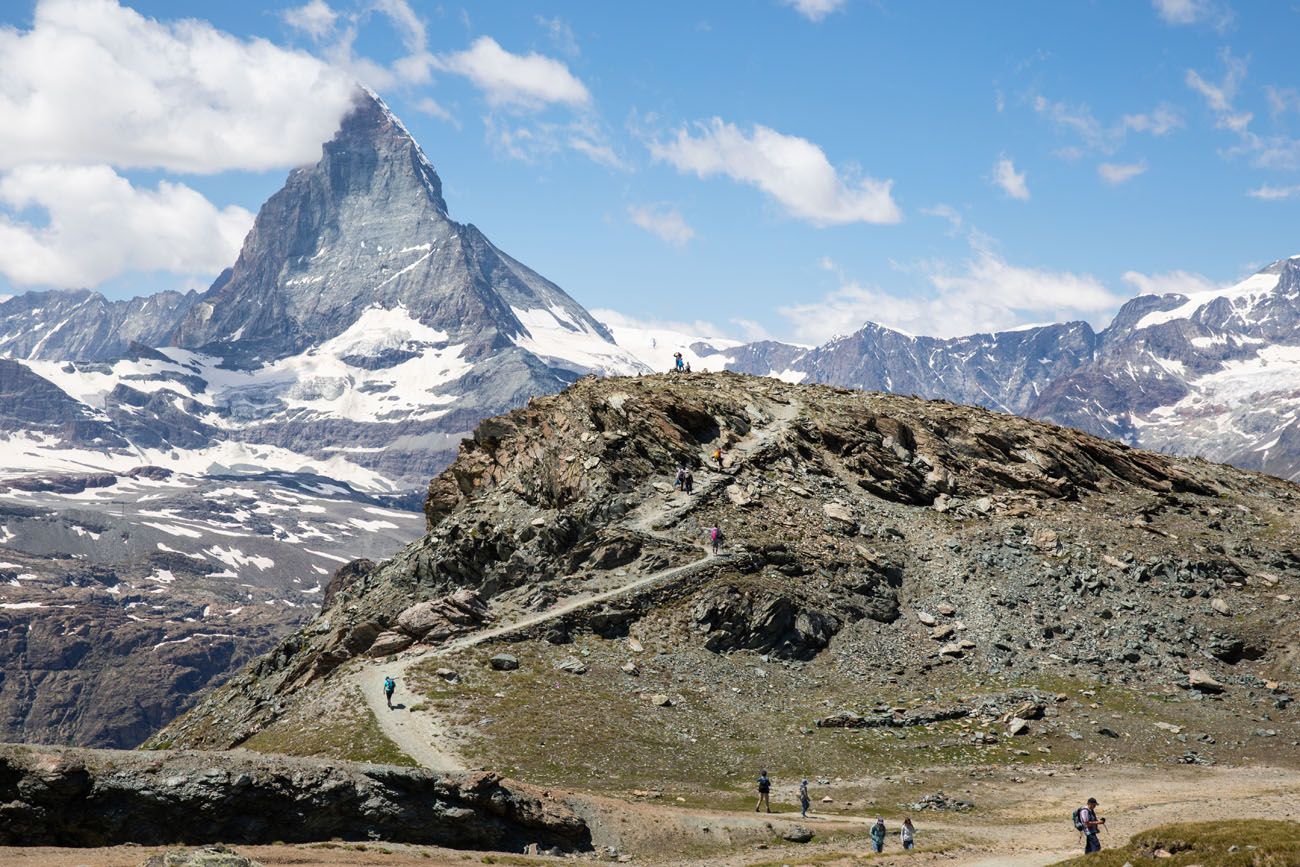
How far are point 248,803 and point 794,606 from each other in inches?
1878

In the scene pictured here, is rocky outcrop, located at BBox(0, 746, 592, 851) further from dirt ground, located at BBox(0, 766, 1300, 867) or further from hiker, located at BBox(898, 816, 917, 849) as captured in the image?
hiker, located at BBox(898, 816, 917, 849)

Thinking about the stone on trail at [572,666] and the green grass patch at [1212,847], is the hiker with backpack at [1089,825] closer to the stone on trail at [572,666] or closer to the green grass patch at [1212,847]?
the green grass patch at [1212,847]

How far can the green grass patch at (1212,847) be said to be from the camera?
1540 inches

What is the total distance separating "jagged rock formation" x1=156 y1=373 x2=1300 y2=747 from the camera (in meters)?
83.8

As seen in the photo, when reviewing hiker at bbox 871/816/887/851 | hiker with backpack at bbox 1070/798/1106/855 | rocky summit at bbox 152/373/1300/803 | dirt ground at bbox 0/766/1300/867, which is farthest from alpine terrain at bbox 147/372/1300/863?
hiker with backpack at bbox 1070/798/1106/855

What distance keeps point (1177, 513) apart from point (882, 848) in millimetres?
67557

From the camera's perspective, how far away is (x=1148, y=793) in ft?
206

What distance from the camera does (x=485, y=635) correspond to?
81625mm

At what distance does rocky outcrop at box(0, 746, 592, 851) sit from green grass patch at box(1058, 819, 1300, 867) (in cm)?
2366

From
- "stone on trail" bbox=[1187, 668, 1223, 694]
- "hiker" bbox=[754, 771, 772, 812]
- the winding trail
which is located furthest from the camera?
"stone on trail" bbox=[1187, 668, 1223, 694]

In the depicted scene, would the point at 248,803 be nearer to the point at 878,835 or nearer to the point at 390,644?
the point at 878,835

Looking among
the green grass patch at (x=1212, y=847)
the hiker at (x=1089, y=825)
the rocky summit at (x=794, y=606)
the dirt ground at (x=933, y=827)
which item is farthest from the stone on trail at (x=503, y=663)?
the green grass patch at (x=1212, y=847)

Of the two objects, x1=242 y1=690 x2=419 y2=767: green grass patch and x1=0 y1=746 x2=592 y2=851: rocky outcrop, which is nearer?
x1=0 y1=746 x2=592 y2=851: rocky outcrop

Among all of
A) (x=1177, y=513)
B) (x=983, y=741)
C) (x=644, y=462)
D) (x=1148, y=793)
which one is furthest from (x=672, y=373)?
(x=1148, y=793)
